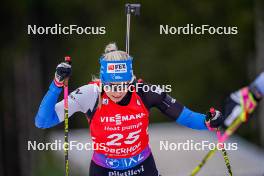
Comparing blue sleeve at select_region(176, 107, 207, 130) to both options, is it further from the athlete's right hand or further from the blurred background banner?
the blurred background banner

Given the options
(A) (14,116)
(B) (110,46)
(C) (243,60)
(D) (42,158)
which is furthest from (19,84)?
(B) (110,46)

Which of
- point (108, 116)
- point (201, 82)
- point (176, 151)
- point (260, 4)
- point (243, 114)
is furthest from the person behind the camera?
point (201, 82)

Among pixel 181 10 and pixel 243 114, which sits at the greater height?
pixel 181 10

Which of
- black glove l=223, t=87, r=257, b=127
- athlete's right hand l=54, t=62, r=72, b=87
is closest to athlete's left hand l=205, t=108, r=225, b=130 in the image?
black glove l=223, t=87, r=257, b=127

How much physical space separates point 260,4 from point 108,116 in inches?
455

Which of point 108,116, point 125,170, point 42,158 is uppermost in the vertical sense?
point 108,116

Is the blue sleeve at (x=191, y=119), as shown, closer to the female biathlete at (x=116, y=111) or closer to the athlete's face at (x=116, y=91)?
the female biathlete at (x=116, y=111)

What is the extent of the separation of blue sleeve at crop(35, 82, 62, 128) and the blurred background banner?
13206 millimetres

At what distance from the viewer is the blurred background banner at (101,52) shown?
20.0m

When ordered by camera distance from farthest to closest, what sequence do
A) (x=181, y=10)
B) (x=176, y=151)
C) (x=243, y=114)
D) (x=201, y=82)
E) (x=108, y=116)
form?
(x=201, y=82) → (x=181, y=10) → (x=176, y=151) → (x=108, y=116) → (x=243, y=114)

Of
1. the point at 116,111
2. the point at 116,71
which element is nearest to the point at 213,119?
the point at 116,111

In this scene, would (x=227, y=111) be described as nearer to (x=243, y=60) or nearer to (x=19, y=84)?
(x=243, y=60)

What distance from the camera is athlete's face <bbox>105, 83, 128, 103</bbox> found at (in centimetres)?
586

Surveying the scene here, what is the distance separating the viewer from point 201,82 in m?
21.9
